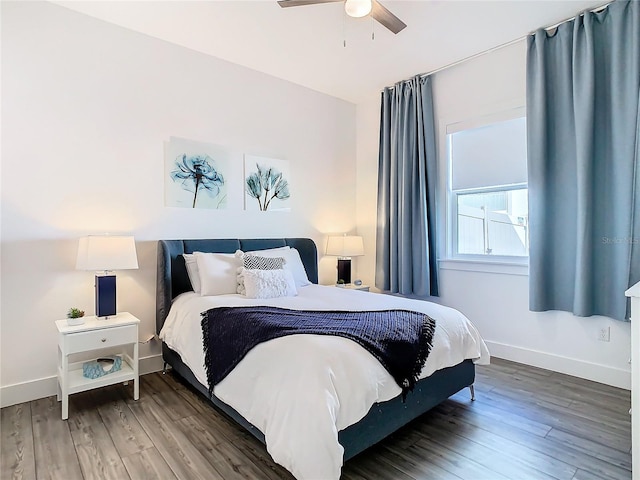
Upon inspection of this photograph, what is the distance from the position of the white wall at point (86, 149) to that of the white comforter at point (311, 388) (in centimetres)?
133

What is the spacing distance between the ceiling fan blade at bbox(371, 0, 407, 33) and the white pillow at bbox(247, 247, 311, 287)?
84.9 inches

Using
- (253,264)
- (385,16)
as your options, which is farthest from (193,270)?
(385,16)

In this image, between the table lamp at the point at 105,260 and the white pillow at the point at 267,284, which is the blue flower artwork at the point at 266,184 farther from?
the table lamp at the point at 105,260

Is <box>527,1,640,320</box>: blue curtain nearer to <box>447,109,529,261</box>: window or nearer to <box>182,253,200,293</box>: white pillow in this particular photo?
<box>447,109,529,261</box>: window

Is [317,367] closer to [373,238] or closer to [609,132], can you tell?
[609,132]

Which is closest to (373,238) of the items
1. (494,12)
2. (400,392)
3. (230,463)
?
(494,12)

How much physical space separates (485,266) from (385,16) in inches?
98.2

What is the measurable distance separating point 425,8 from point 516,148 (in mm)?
1579

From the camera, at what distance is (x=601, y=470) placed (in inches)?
72.3

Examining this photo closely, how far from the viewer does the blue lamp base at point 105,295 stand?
2.66m

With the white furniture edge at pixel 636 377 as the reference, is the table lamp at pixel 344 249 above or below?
above

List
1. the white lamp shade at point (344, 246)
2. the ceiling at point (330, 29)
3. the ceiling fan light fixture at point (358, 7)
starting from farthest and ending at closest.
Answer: the white lamp shade at point (344, 246) < the ceiling at point (330, 29) < the ceiling fan light fixture at point (358, 7)

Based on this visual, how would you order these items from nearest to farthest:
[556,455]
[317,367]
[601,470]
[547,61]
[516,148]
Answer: [317,367], [601,470], [556,455], [547,61], [516,148]

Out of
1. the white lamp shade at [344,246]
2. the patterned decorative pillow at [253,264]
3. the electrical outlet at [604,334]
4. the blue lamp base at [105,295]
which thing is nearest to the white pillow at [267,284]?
the patterned decorative pillow at [253,264]
